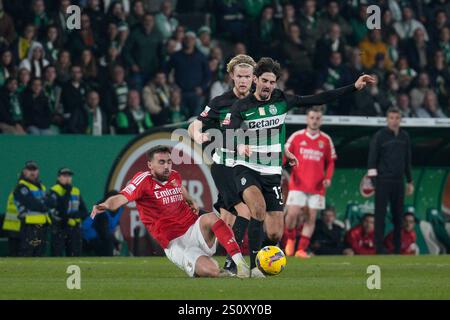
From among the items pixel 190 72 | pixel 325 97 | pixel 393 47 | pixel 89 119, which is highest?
pixel 393 47

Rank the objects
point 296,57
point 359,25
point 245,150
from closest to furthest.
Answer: point 245,150
point 296,57
point 359,25

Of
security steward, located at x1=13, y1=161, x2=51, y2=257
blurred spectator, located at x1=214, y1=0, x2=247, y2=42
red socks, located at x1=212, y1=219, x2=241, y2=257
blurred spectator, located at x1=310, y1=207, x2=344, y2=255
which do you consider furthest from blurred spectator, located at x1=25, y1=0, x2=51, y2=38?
red socks, located at x1=212, y1=219, x2=241, y2=257

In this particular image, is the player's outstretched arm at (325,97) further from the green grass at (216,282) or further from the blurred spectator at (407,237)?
the blurred spectator at (407,237)

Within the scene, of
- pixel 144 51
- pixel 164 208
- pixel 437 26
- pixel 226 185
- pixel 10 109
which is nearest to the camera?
pixel 164 208

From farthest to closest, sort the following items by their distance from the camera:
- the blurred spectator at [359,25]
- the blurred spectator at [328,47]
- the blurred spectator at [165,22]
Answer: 1. the blurred spectator at [359,25]
2. the blurred spectator at [328,47]
3. the blurred spectator at [165,22]

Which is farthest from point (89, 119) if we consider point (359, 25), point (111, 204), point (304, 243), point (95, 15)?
point (111, 204)

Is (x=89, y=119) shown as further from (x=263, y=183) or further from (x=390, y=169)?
(x=263, y=183)

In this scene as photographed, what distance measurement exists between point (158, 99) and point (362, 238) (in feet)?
13.4

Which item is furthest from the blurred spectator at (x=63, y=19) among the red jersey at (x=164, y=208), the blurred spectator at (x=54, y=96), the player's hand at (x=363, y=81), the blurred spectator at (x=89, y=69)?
the player's hand at (x=363, y=81)

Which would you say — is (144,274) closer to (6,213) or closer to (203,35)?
(6,213)

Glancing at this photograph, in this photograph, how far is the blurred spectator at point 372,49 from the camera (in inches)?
962

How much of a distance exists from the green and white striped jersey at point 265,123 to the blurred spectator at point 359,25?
39.3 ft

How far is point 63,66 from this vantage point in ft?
68.4
